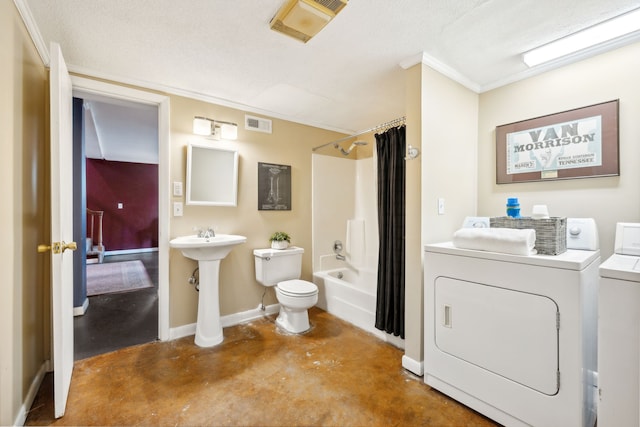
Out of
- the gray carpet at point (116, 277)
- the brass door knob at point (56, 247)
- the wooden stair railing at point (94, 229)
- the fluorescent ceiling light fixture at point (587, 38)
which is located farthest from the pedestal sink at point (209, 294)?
the wooden stair railing at point (94, 229)

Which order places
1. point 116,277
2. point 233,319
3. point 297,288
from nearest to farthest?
point 297,288 < point 233,319 < point 116,277

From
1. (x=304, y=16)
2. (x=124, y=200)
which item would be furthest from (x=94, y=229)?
(x=304, y=16)

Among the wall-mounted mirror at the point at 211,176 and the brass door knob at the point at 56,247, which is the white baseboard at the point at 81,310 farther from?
the brass door knob at the point at 56,247

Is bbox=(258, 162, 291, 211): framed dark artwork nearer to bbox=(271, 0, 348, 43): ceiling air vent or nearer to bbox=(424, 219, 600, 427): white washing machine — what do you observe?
bbox=(271, 0, 348, 43): ceiling air vent

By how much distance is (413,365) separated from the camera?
190 centimetres

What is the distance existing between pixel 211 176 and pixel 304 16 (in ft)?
5.26

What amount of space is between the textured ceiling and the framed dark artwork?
761mm

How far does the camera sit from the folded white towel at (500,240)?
1408 mm

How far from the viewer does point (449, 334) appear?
1.67 m

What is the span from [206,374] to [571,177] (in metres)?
2.79

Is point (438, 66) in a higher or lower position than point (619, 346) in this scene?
higher

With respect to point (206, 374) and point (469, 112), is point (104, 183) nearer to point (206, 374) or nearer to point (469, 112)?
point (206, 374)

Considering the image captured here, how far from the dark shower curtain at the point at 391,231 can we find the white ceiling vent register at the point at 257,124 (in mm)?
1192

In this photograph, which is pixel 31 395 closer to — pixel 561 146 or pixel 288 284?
pixel 288 284
